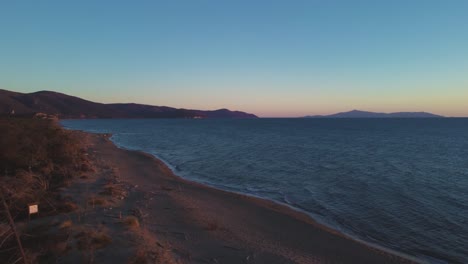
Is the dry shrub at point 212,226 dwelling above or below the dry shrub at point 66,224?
below

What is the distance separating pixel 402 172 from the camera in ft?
101

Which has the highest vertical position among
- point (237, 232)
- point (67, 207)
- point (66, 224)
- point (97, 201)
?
point (66, 224)

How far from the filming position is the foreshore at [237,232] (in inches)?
466

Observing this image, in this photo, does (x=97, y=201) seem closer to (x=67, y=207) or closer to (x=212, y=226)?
(x=67, y=207)

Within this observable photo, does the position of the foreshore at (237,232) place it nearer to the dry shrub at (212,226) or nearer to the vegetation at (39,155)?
the dry shrub at (212,226)

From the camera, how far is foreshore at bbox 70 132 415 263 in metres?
11.8

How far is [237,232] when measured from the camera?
14.5 metres

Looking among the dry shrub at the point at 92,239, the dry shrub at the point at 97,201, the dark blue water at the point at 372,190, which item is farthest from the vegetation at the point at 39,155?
the dark blue water at the point at 372,190

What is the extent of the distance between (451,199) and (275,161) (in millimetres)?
20653

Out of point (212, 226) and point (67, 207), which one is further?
point (67, 207)

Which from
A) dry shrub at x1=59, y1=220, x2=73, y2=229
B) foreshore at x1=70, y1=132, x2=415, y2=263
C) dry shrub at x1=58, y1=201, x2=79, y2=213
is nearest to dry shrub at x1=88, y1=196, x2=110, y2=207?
dry shrub at x1=58, y1=201, x2=79, y2=213

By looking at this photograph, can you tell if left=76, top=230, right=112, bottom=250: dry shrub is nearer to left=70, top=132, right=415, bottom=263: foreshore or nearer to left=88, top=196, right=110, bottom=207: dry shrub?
left=70, top=132, right=415, bottom=263: foreshore

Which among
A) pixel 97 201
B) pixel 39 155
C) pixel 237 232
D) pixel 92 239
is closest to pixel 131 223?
pixel 92 239

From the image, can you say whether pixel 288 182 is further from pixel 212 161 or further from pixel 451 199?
pixel 212 161
